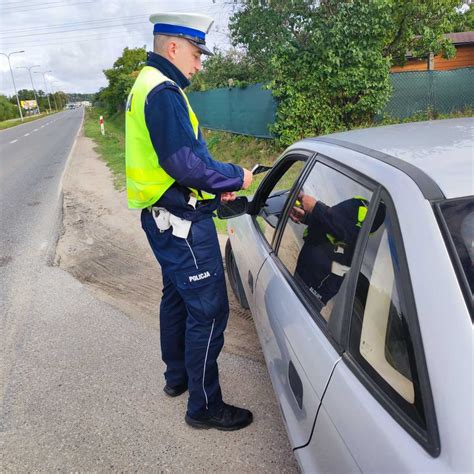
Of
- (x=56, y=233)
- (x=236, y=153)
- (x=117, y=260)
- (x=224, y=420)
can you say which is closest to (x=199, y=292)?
(x=224, y=420)

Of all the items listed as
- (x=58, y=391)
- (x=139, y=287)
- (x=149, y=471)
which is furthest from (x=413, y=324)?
(x=139, y=287)

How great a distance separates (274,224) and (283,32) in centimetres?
870

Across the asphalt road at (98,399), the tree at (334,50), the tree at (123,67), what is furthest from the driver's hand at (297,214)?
the tree at (123,67)

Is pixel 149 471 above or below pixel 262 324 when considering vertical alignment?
below

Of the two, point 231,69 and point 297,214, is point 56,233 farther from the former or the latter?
point 231,69

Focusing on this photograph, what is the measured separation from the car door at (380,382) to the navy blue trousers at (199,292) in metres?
0.90

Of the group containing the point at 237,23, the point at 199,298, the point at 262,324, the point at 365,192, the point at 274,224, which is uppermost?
the point at 237,23

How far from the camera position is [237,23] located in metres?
11.3

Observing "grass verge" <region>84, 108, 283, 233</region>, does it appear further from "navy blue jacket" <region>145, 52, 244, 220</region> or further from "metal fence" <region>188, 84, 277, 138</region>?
"navy blue jacket" <region>145, 52, 244, 220</region>

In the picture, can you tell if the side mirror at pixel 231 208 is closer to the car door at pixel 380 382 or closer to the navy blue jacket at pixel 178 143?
the navy blue jacket at pixel 178 143

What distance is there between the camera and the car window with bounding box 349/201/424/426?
3.97 feet

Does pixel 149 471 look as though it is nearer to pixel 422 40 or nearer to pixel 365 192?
pixel 365 192

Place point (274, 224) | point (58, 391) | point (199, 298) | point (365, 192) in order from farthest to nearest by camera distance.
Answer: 1. point (58, 391)
2. point (274, 224)
3. point (199, 298)
4. point (365, 192)

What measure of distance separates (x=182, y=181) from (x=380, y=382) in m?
1.20
